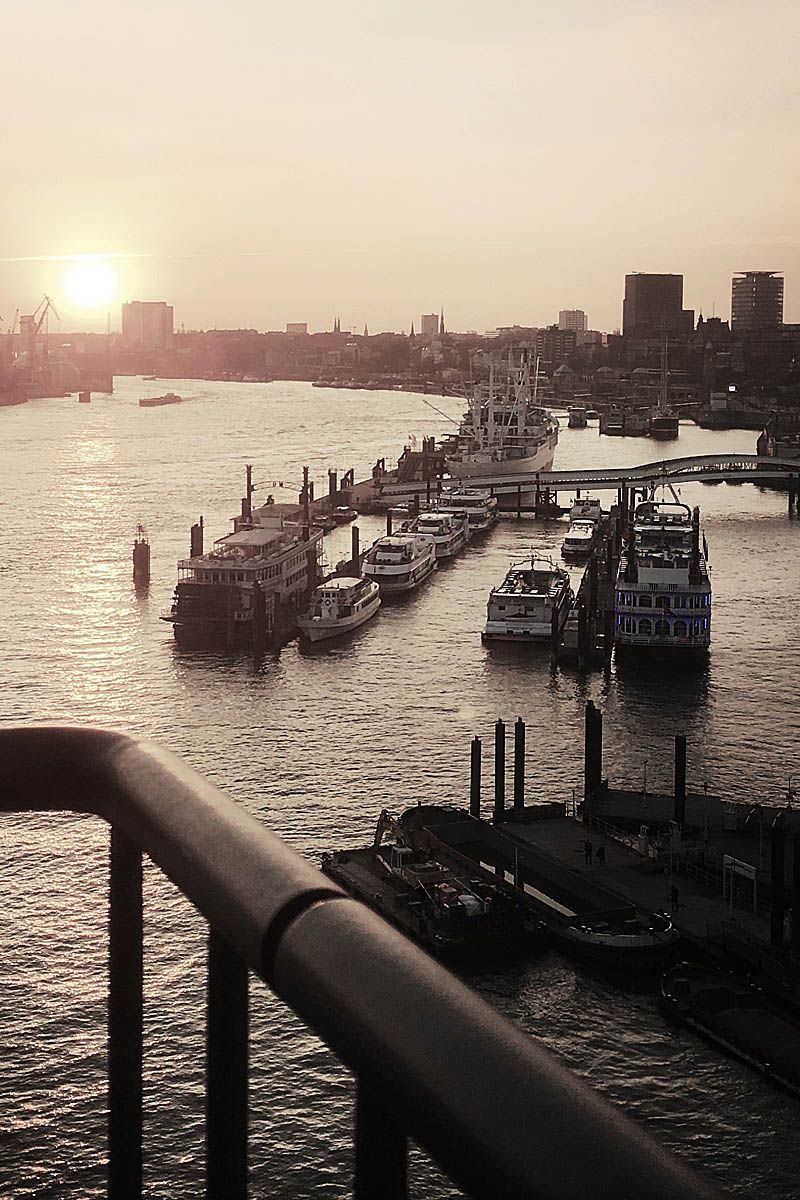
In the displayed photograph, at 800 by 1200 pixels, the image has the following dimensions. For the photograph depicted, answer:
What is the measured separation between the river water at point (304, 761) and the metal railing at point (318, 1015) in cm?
1

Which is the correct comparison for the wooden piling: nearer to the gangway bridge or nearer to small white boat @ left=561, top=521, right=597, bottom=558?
small white boat @ left=561, top=521, right=597, bottom=558

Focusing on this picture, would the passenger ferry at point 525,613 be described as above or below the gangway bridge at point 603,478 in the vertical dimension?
below

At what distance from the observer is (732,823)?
4.68 m

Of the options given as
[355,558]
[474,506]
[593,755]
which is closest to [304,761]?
[593,755]

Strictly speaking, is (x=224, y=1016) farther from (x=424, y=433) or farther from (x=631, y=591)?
(x=424, y=433)

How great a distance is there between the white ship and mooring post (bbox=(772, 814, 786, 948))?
12046mm

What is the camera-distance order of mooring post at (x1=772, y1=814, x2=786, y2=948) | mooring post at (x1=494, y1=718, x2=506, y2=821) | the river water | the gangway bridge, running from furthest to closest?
the gangway bridge
mooring post at (x1=494, y1=718, x2=506, y2=821)
mooring post at (x1=772, y1=814, x2=786, y2=948)
the river water

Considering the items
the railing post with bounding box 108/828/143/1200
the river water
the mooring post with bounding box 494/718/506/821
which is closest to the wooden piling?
the river water

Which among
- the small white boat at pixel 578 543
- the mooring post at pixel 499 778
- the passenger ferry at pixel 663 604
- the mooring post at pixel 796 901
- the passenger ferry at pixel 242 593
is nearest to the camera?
the mooring post at pixel 796 901

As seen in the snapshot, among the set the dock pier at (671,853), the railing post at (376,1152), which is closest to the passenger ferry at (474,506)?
the dock pier at (671,853)

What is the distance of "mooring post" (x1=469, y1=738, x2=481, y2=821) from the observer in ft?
16.3

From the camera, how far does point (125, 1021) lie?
1.14 feet

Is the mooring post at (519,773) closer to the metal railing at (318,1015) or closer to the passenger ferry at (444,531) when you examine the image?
the metal railing at (318,1015)

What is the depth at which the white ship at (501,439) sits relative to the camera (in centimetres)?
1591
